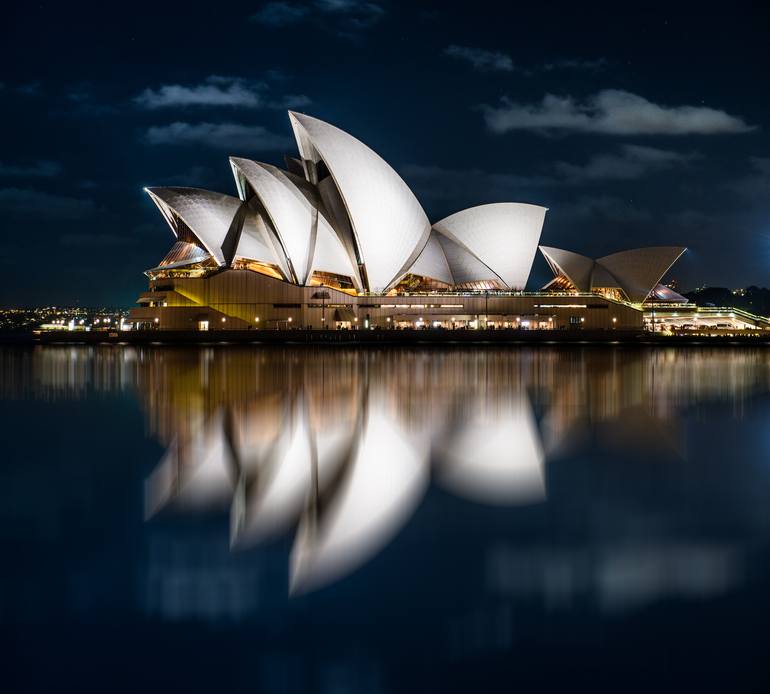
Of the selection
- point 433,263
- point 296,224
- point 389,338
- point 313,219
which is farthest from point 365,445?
point 433,263

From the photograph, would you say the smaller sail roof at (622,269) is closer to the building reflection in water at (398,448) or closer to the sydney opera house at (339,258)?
the sydney opera house at (339,258)

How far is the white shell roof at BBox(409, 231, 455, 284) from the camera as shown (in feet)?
182

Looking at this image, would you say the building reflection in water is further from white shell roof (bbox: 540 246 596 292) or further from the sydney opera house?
white shell roof (bbox: 540 246 596 292)

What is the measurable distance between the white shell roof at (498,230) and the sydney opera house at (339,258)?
0.08 metres

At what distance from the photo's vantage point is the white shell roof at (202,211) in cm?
5019

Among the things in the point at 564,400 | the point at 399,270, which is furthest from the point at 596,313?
the point at 564,400

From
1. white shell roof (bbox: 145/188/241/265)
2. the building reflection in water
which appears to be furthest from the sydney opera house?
the building reflection in water

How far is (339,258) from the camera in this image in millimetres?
51688

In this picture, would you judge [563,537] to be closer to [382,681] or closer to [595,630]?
[595,630]

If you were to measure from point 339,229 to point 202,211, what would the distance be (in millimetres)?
9347

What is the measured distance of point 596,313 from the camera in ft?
182

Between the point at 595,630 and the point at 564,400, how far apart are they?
11255 mm

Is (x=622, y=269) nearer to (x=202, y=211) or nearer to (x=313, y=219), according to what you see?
(x=313, y=219)

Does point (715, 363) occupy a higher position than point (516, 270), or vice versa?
point (516, 270)
